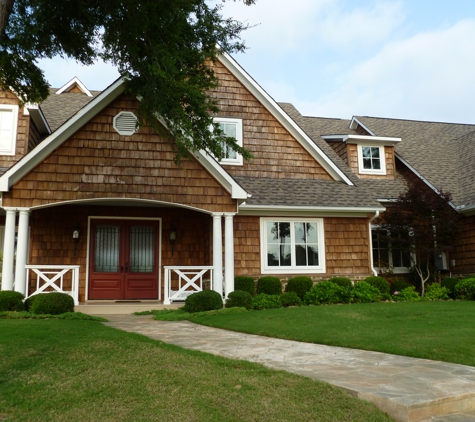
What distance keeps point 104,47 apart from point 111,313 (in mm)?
5896

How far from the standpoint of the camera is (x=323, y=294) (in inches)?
528

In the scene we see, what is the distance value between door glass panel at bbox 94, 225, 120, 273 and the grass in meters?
7.82

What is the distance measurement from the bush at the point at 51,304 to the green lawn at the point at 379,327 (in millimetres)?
2786

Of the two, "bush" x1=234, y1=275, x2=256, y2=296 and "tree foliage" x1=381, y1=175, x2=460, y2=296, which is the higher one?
"tree foliage" x1=381, y1=175, x2=460, y2=296

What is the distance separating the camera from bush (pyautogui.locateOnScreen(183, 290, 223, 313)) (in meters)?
11.2

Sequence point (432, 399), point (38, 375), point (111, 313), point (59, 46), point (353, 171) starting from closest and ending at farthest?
point (432, 399), point (38, 375), point (59, 46), point (111, 313), point (353, 171)

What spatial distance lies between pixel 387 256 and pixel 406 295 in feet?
8.16

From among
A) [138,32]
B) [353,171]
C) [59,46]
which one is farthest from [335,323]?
[353,171]

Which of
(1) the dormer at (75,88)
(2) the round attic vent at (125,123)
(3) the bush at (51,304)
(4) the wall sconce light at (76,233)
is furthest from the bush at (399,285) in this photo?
(1) the dormer at (75,88)

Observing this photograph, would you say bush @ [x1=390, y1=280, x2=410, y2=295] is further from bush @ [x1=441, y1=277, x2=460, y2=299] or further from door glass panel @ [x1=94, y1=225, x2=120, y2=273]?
door glass panel @ [x1=94, y1=225, x2=120, y2=273]

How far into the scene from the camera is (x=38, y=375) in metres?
5.00

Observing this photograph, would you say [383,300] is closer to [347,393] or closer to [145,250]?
[145,250]

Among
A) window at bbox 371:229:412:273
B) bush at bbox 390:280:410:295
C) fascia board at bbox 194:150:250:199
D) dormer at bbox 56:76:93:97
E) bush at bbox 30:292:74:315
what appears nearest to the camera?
bush at bbox 30:292:74:315

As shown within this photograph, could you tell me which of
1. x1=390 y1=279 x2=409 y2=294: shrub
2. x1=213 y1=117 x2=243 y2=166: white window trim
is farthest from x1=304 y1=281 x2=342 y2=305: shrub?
x1=213 y1=117 x2=243 y2=166: white window trim
